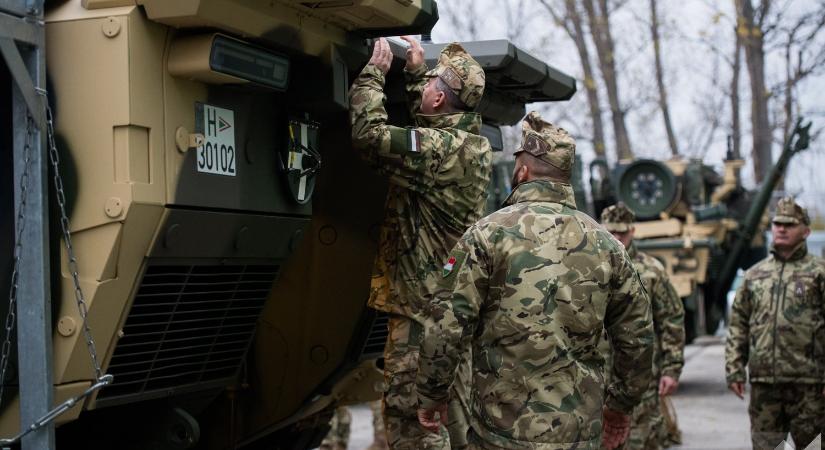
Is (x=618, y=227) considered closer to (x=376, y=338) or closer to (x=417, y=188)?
(x=376, y=338)

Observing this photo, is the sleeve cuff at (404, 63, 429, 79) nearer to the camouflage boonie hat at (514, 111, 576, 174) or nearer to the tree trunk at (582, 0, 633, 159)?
the camouflage boonie hat at (514, 111, 576, 174)

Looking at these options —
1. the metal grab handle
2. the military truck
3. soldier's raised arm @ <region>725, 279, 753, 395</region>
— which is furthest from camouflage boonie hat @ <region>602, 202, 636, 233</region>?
the metal grab handle

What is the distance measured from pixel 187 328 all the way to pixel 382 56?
1.30m

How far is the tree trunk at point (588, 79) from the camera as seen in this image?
838 inches

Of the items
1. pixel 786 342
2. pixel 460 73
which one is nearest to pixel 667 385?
pixel 786 342

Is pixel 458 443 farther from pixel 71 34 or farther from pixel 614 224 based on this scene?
pixel 614 224

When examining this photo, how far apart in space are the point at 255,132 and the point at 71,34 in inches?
32.6

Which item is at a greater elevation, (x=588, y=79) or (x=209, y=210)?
(x=588, y=79)

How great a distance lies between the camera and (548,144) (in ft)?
14.0

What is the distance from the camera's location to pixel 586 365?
418 centimetres

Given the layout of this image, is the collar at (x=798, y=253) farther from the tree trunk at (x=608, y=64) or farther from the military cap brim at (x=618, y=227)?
the tree trunk at (x=608, y=64)

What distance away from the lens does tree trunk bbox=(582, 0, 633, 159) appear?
21.5m

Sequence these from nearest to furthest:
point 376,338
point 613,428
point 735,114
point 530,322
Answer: point 530,322, point 613,428, point 376,338, point 735,114

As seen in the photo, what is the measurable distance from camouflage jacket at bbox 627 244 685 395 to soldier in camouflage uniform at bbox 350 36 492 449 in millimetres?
2548
